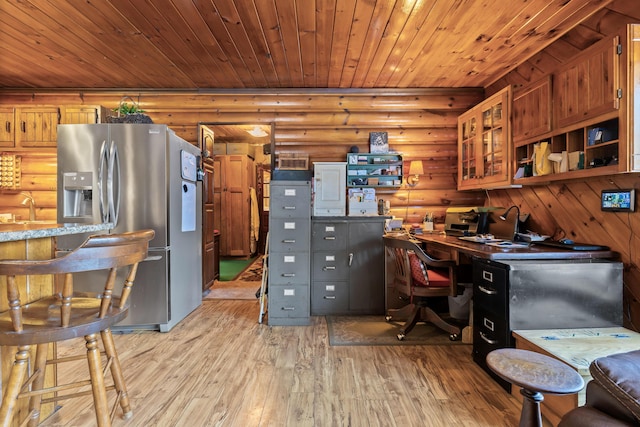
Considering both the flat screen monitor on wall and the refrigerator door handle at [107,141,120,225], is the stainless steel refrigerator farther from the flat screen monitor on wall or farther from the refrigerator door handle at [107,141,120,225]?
the flat screen monitor on wall

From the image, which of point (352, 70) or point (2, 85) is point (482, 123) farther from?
point (2, 85)

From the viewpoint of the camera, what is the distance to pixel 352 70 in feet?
11.4

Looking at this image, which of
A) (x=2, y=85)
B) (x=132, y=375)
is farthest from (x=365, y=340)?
(x=2, y=85)

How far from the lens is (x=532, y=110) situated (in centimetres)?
266

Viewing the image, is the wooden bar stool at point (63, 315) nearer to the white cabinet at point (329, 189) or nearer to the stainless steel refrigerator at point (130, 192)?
the stainless steel refrigerator at point (130, 192)

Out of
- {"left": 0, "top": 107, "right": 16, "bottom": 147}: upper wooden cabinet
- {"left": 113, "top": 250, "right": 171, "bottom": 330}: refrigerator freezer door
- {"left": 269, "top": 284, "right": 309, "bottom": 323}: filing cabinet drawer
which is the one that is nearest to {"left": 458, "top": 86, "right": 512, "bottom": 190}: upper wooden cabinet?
{"left": 269, "top": 284, "right": 309, "bottom": 323}: filing cabinet drawer

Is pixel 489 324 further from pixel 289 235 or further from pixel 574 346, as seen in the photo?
pixel 289 235

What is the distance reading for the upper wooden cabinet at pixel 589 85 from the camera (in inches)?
76.2

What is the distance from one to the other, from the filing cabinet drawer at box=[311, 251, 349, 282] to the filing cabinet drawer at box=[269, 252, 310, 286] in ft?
0.62

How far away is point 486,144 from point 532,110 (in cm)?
68

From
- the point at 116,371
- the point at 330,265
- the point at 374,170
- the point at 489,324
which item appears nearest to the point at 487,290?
the point at 489,324

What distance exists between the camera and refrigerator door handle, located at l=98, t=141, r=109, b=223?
2787mm

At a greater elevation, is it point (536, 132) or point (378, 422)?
point (536, 132)

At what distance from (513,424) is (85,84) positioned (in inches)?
198
